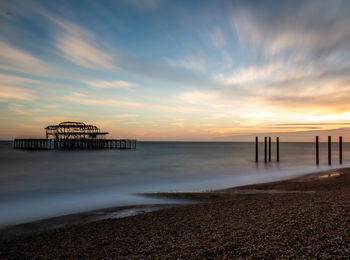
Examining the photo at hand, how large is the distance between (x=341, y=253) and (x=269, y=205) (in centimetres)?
410

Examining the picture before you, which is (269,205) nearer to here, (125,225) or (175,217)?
(175,217)

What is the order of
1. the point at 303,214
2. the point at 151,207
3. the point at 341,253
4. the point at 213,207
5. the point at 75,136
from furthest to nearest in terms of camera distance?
the point at 75,136, the point at 151,207, the point at 213,207, the point at 303,214, the point at 341,253

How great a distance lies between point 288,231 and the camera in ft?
16.5

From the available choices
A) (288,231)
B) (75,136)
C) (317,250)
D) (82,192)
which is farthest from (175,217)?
(75,136)

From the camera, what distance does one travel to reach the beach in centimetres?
439

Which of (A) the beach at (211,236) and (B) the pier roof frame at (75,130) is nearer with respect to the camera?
(A) the beach at (211,236)

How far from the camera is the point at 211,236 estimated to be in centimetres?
544

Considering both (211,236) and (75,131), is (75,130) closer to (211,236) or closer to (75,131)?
(75,131)

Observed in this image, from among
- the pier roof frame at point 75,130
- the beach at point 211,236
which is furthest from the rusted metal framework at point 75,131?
the beach at point 211,236

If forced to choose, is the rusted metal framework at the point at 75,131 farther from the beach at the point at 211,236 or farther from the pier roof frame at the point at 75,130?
the beach at the point at 211,236

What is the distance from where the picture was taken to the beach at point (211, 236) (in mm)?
4387

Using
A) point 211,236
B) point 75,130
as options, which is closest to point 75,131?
point 75,130

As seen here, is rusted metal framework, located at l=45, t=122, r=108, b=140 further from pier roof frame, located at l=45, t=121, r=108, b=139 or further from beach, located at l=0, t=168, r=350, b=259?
beach, located at l=0, t=168, r=350, b=259

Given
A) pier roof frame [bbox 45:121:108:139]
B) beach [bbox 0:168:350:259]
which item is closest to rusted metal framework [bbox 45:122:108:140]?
pier roof frame [bbox 45:121:108:139]
